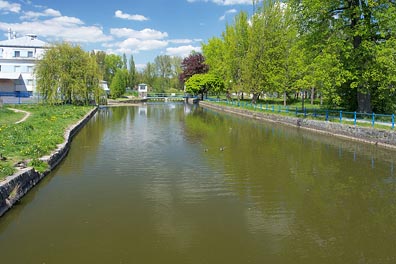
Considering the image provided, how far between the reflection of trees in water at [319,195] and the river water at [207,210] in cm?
4

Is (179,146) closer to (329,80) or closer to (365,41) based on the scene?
(329,80)

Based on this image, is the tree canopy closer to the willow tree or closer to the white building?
the willow tree

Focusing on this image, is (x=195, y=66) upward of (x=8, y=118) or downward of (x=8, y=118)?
upward

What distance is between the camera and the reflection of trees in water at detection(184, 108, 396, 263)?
24.1 ft

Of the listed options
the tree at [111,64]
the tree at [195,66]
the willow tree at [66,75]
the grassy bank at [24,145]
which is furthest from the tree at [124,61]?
the grassy bank at [24,145]

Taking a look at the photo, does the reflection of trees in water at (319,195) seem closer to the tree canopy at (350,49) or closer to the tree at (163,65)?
the tree canopy at (350,49)

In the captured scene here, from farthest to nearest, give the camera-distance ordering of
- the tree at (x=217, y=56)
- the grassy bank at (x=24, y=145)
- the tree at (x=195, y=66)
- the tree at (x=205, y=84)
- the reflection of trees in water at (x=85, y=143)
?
the tree at (x=195, y=66), the tree at (x=205, y=84), the tree at (x=217, y=56), the reflection of trees in water at (x=85, y=143), the grassy bank at (x=24, y=145)

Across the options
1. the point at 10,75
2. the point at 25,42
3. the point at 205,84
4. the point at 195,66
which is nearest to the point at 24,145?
the point at 10,75

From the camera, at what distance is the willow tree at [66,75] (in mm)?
41438

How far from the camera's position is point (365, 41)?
960 inches

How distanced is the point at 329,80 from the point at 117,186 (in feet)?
62.5

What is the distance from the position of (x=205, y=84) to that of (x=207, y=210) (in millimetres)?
62754

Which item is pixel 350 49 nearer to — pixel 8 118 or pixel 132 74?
pixel 8 118

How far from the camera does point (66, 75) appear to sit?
4191cm
